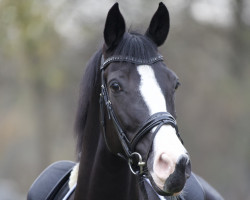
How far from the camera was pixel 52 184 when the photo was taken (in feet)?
19.7

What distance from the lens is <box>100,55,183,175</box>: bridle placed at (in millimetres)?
3871

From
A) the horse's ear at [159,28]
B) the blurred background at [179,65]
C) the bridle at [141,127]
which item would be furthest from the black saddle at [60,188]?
the blurred background at [179,65]

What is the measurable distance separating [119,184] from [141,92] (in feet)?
3.06

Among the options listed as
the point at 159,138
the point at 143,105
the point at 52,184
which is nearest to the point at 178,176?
the point at 159,138

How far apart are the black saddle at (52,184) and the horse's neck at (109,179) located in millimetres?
1012

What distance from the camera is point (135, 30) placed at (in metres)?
4.69

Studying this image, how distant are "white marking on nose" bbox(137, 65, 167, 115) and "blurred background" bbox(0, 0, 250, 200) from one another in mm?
13128

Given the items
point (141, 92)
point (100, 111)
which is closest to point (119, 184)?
point (100, 111)

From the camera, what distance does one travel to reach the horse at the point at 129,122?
3.77m

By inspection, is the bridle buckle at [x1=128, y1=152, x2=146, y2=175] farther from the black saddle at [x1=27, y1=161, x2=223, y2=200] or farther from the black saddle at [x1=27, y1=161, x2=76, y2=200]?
the black saddle at [x1=27, y1=161, x2=76, y2=200]

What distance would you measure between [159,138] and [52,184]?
258 centimetres

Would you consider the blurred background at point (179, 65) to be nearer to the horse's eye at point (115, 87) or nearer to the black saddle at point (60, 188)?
the black saddle at point (60, 188)

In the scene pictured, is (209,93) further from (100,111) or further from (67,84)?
(100,111)

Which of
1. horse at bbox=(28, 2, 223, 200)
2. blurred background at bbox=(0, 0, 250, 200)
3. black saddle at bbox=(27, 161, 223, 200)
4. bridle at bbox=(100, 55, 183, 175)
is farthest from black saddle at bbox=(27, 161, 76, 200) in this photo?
blurred background at bbox=(0, 0, 250, 200)
